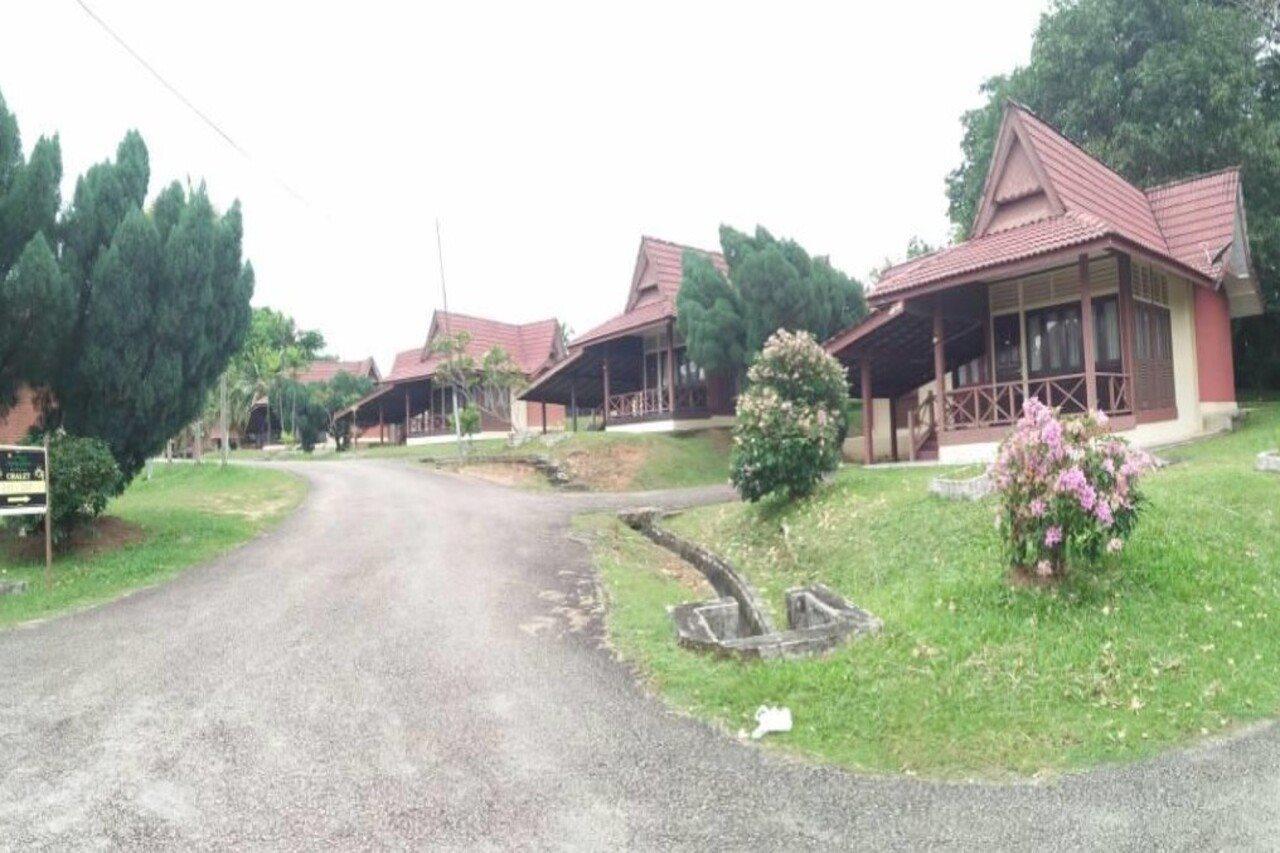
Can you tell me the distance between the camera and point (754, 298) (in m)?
20.4

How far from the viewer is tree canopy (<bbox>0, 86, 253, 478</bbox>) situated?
11016 millimetres

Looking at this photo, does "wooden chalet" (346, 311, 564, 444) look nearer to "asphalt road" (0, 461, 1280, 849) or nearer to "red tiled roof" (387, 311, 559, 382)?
"red tiled roof" (387, 311, 559, 382)

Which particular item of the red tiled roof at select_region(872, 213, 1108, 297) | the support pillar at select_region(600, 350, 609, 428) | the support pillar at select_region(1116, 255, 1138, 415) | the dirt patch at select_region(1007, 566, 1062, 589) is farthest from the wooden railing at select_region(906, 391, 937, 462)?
the support pillar at select_region(600, 350, 609, 428)

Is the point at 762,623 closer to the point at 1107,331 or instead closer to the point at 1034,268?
the point at 1034,268

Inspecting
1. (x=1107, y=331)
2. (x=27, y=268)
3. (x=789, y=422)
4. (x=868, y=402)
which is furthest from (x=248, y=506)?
(x=1107, y=331)

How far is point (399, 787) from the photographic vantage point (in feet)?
13.9

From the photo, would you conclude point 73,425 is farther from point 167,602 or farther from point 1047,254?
point 1047,254

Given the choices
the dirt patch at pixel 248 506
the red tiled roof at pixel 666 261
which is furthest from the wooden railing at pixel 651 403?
the dirt patch at pixel 248 506

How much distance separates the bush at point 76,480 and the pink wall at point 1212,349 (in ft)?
57.9

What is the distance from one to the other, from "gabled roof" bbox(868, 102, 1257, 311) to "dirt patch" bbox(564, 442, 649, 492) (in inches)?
317

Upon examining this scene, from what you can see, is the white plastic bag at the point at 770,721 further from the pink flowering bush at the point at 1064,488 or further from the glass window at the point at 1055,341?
the glass window at the point at 1055,341

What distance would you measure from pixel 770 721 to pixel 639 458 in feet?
54.3

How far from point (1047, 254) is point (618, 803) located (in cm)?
1093

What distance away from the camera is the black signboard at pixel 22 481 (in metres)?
9.64
